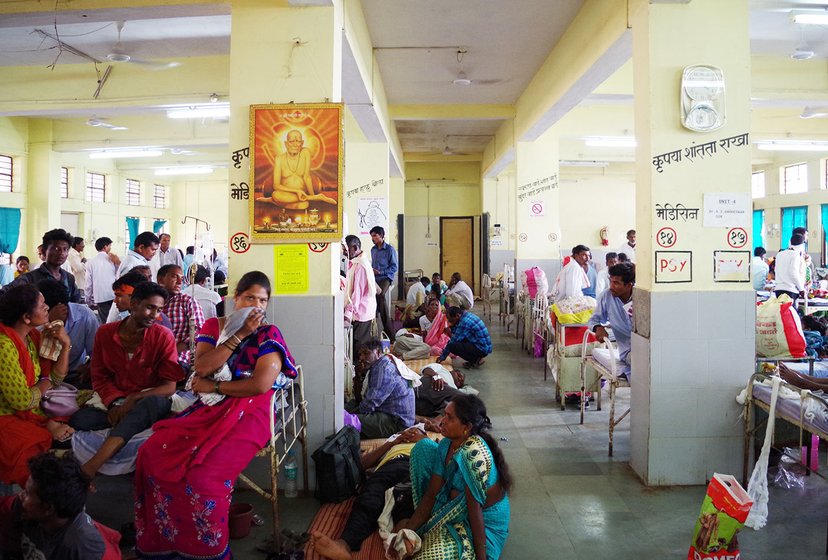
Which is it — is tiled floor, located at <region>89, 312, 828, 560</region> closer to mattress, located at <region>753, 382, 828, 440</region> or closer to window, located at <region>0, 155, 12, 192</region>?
mattress, located at <region>753, 382, 828, 440</region>

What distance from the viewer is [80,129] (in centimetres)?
1121

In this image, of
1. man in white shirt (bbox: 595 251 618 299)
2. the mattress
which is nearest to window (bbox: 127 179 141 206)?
man in white shirt (bbox: 595 251 618 299)

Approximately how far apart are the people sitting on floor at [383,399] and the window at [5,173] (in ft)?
32.6

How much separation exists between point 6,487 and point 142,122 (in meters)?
9.22

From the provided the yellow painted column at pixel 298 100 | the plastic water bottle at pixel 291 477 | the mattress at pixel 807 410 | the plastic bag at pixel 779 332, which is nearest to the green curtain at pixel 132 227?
the yellow painted column at pixel 298 100

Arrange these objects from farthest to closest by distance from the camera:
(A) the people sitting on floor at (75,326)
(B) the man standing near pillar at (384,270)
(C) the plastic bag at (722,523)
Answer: (B) the man standing near pillar at (384,270) → (A) the people sitting on floor at (75,326) → (C) the plastic bag at (722,523)

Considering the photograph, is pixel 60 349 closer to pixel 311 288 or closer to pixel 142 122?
pixel 311 288

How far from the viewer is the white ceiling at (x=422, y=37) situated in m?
5.26

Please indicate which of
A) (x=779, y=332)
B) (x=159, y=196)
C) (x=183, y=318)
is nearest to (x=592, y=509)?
(x=779, y=332)

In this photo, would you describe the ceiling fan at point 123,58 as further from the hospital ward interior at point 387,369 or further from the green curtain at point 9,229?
the green curtain at point 9,229

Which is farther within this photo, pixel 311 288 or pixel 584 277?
pixel 584 277

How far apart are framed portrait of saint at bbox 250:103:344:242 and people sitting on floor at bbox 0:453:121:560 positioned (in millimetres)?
1947

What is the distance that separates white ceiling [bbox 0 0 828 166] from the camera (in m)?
5.26

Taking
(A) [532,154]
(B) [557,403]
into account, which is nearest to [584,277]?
(B) [557,403]
